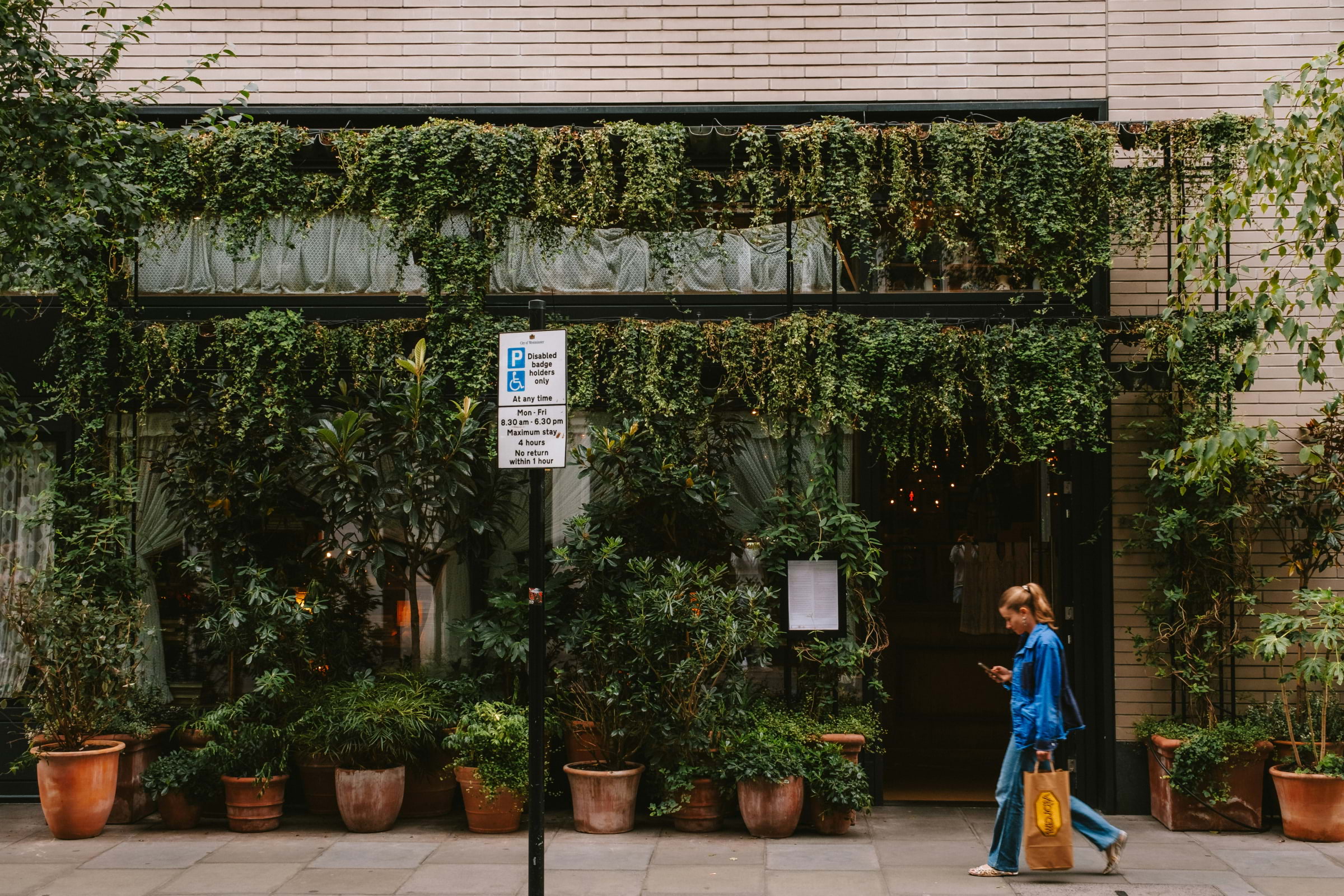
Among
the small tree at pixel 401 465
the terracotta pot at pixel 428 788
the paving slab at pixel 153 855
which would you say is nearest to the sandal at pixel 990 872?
the terracotta pot at pixel 428 788

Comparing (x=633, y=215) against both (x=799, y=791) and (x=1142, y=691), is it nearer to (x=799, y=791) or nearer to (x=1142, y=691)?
(x=799, y=791)

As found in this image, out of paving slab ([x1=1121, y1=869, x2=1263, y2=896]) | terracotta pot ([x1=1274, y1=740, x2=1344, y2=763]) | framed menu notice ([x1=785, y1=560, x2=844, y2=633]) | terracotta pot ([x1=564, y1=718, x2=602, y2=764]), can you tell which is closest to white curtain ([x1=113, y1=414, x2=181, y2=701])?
terracotta pot ([x1=564, y1=718, x2=602, y2=764])

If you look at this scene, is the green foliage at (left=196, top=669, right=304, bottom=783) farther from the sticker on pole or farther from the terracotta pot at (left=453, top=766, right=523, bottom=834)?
the sticker on pole

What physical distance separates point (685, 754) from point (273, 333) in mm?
4305

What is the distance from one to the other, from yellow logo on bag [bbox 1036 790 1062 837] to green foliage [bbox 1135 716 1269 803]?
1713 millimetres

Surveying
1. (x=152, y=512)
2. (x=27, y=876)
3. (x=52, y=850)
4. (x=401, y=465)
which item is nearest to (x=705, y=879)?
(x=401, y=465)

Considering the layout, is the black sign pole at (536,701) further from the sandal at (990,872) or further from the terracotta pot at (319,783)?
the terracotta pot at (319,783)

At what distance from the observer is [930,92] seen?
29.5ft

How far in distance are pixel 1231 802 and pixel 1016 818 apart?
218 cm

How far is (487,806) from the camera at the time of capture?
308 inches

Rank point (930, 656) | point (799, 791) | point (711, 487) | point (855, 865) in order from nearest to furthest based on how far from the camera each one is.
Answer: point (855, 865) < point (799, 791) < point (711, 487) < point (930, 656)

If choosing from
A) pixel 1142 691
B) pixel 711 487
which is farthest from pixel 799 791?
pixel 1142 691

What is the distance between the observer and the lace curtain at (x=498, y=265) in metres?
8.99

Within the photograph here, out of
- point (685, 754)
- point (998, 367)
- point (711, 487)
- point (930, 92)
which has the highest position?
point (930, 92)
